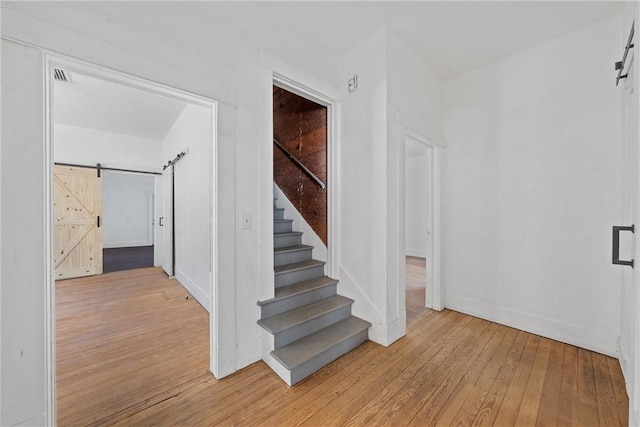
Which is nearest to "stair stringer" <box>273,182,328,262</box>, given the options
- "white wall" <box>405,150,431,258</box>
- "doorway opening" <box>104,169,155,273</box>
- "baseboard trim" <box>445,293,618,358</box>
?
"baseboard trim" <box>445,293,618,358</box>

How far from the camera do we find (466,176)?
307 centimetres

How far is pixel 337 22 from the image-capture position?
223 centimetres

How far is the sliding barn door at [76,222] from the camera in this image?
184 inches

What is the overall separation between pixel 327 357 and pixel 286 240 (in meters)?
1.52

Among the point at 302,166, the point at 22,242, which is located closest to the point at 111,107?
the point at 302,166

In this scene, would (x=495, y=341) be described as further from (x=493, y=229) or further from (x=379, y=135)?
(x=379, y=135)

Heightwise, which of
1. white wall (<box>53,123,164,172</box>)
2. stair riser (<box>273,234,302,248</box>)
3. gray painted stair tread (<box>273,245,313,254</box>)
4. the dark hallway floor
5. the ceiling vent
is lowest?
the dark hallway floor

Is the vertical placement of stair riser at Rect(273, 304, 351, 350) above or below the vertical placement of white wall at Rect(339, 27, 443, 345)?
below

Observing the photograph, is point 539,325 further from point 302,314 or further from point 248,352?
point 248,352

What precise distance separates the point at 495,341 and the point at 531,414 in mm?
938

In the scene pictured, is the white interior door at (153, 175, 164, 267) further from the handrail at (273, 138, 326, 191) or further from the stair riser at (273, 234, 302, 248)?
the stair riser at (273, 234, 302, 248)

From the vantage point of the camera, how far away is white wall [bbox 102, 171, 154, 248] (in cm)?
866

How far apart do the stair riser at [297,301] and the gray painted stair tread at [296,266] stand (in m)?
0.29

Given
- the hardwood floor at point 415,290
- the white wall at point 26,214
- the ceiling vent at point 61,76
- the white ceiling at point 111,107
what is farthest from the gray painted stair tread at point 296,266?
the ceiling vent at point 61,76
